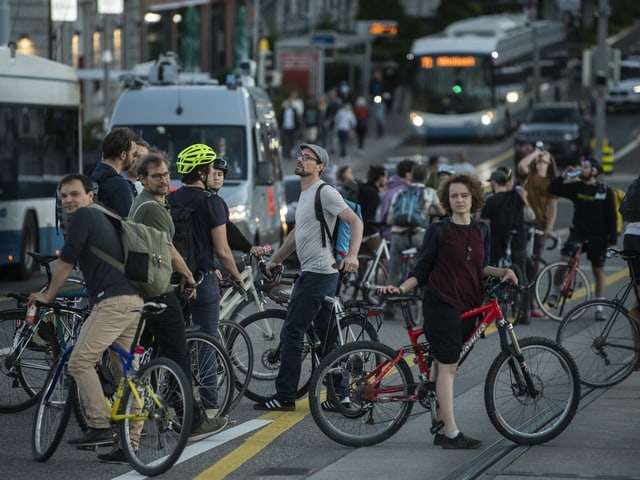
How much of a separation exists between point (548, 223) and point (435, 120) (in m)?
32.9

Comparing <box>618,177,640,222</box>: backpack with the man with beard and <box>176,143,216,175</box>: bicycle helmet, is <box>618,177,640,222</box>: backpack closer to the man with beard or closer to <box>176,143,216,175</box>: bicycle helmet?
<box>176,143,216,175</box>: bicycle helmet

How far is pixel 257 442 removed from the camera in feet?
32.4

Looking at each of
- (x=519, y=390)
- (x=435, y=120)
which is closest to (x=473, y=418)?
(x=519, y=390)

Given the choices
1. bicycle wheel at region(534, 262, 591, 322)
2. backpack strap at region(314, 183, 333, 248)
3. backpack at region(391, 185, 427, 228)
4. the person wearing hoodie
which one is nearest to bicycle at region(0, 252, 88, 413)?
backpack strap at region(314, 183, 333, 248)

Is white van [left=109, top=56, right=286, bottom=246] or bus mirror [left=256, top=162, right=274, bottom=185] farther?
white van [left=109, top=56, right=286, bottom=246]

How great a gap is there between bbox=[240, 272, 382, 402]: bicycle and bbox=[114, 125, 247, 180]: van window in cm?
818

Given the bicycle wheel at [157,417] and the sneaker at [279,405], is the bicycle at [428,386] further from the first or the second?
the sneaker at [279,405]

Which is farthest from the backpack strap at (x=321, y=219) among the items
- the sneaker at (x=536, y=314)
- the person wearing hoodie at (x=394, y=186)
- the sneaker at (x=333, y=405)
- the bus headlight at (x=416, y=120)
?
the bus headlight at (x=416, y=120)

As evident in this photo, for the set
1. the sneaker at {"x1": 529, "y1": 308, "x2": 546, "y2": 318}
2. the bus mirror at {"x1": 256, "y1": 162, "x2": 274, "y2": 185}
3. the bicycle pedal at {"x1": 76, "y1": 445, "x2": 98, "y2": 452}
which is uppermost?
the bus mirror at {"x1": 256, "y1": 162, "x2": 274, "y2": 185}

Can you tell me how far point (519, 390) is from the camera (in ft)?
31.6

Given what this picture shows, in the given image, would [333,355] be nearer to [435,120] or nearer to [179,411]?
[179,411]

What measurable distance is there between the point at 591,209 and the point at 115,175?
6.85 metres

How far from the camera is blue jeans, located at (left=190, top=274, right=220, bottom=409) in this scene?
33.1 feet

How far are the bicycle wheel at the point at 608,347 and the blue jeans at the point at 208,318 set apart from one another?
3.16m
